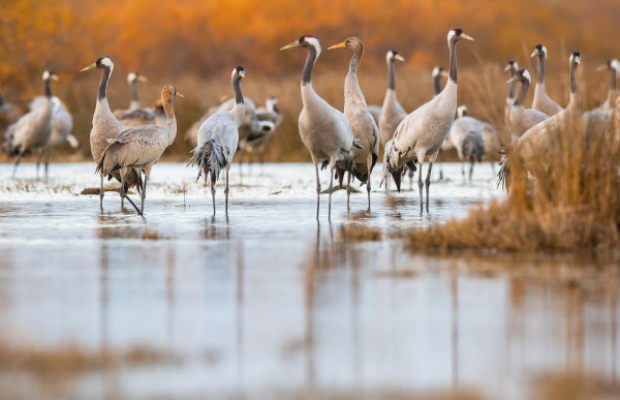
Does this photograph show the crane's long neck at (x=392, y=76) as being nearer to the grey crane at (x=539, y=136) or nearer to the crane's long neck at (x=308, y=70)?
the crane's long neck at (x=308, y=70)

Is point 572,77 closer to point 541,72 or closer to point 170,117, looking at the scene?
point 541,72

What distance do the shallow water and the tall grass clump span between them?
0.42 metres

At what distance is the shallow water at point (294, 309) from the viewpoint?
195 inches

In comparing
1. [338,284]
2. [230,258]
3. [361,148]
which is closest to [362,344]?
[338,284]

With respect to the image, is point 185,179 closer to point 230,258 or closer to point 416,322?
point 230,258

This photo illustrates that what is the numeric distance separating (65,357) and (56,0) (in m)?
31.7

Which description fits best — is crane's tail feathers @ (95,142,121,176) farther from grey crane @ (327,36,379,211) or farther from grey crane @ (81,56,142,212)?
grey crane @ (327,36,379,211)

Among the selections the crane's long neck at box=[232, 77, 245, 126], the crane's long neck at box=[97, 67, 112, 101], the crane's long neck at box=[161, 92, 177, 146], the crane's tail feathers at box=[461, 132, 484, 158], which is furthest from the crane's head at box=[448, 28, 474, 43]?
the crane's tail feathers at box=[461, 132, 484, 158]

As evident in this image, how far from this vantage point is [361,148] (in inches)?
550

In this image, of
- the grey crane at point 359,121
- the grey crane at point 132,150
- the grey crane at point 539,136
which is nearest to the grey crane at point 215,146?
the grey crane at point 132,150

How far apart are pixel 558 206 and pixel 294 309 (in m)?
3.51

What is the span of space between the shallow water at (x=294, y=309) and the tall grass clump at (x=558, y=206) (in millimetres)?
419

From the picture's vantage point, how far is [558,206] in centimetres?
932

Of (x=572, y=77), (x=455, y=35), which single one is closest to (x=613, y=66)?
(x=572, y=77)
